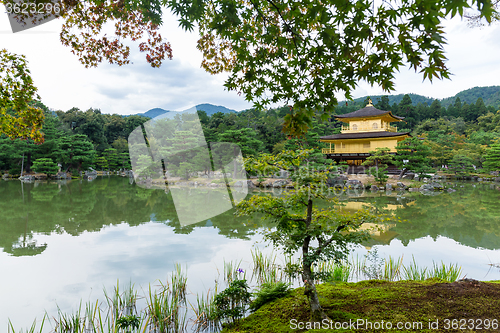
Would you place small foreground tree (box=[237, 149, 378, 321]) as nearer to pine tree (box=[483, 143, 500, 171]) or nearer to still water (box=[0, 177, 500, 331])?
still water (box=[0, 177, 500, 331])

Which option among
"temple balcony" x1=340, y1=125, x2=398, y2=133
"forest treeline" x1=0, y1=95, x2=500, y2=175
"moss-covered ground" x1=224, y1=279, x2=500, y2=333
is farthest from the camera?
"temple balcony" x1=340, y1=125, x2=398, y2=133

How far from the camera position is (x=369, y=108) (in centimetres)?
2030

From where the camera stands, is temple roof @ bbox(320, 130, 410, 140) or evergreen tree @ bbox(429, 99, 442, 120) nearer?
temple roof @ bbox(320, 130, 410, 140)

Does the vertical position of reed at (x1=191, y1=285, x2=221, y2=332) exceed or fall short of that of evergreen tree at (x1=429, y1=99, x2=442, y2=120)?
it falls short

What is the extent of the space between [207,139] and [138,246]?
528 inches

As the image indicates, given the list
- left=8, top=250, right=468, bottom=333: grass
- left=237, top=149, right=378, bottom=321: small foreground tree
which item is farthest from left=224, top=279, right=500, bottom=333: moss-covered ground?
left=237, top=149, right=378, bottom=321: small foreground tree

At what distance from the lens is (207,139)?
17.5 metres

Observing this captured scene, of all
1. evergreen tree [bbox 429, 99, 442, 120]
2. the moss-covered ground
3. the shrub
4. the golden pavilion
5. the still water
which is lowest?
the still water

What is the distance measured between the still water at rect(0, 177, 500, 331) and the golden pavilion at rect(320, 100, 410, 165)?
404 inches

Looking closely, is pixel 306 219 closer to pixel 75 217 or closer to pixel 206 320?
pixel 206 320

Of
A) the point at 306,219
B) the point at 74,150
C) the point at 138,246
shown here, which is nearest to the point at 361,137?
the point at 138,246

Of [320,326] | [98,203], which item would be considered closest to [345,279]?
[320,326]

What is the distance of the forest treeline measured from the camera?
16.8 metres

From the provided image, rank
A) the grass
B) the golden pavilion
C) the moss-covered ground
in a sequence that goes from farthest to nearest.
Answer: the golden pavilion → the grass → the moss-covered ground
